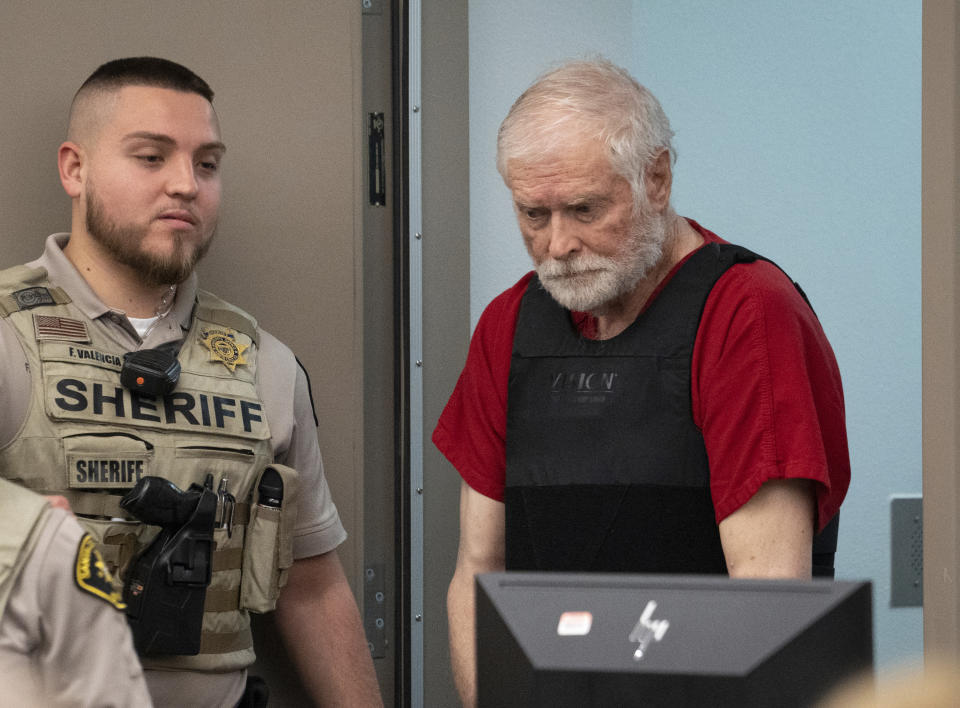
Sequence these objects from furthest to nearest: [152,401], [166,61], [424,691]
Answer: [424,691] → [166,61] → [152,401]

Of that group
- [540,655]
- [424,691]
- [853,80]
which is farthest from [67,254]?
[853,80]

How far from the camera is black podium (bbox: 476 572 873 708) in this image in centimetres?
95

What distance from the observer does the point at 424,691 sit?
2648 millimetres

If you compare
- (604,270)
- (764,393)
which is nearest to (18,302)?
(604,270)

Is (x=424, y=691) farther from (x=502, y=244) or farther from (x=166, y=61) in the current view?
(x=166, y=61)

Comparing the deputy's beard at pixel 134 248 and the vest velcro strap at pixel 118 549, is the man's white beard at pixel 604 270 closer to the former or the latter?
the deputy's beard at pixel 134 248

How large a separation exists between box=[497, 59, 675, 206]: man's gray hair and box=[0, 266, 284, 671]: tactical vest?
2.12 feet

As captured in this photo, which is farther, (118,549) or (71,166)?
(71,166)

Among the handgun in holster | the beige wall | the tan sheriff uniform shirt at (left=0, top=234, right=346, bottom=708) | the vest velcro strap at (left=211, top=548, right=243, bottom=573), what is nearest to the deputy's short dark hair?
the tan sheriff uniform shirt at (left=0, top=234, right=346, bottom=708)

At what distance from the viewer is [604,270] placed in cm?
196

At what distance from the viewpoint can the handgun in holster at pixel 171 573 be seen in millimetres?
2004

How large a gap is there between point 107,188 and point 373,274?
2.30ft

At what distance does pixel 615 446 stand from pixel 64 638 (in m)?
0.92

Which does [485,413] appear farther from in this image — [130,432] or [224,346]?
[130,432]
